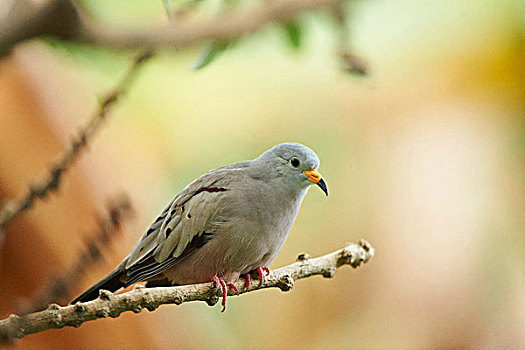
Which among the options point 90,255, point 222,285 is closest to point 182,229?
point 222,285

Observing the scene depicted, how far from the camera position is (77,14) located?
797 millimetres

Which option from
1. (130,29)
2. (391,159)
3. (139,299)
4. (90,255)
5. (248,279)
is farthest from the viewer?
(391,159)

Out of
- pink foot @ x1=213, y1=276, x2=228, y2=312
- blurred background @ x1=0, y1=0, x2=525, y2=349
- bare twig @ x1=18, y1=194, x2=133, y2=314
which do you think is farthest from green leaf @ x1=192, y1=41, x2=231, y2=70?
blurred background @ x1=0, y1=0, x2=525, y2=349

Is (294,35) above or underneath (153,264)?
above

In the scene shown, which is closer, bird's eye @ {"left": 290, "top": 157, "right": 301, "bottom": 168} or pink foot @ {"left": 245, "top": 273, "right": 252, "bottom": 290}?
pink foot @ {"left": 245, "top": 273, "right": 252, "bottom": 290}

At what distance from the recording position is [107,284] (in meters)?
2.24

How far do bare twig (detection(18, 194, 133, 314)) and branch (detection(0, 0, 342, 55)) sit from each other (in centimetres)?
57

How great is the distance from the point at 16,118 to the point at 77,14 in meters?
2.97

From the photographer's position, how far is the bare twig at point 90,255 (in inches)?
53.3

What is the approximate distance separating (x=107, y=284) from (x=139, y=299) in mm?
783

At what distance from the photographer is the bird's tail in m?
2.09

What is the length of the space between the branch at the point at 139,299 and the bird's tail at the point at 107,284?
467 mm

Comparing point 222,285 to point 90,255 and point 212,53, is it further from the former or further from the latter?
point 212,53

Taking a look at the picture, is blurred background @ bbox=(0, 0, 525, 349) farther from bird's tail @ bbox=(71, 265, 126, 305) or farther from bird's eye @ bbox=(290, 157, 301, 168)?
bird's eye @ bbox=(290, 157, 301, 168)
